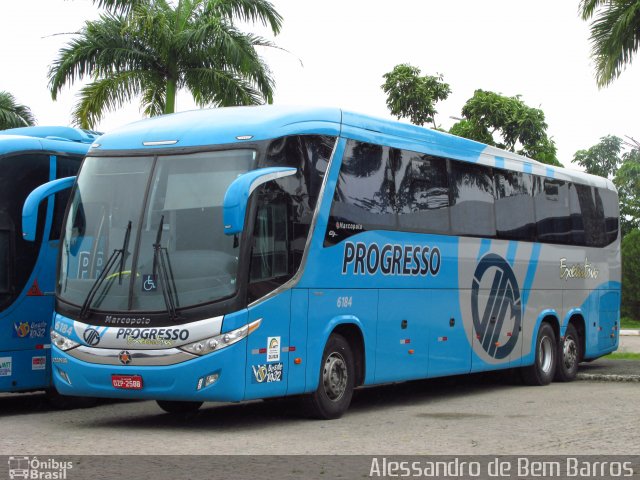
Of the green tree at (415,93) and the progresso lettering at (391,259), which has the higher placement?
the green tree at (415,93)

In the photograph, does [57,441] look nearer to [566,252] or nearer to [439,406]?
[439,406]

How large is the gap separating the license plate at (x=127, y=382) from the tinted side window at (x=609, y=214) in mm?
11918

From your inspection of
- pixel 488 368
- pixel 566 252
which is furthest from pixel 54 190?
pixel 566 252

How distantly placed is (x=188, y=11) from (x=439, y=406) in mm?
15353

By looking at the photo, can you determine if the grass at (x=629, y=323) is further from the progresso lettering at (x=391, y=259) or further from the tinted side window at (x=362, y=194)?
the tinted side window at (x=362, y=194)

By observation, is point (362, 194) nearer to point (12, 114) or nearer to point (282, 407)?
point (282, 407)

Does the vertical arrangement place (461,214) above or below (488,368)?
above

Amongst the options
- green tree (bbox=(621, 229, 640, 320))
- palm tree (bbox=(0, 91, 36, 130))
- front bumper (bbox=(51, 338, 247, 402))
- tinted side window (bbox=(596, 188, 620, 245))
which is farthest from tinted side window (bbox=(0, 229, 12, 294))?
green tree (bbox=(621, 229, 640, 320))

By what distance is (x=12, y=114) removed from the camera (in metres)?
40.8

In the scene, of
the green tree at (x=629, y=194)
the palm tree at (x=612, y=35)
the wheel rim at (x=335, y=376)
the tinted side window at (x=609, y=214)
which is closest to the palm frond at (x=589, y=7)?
the palm tree at (x=612, y=35)

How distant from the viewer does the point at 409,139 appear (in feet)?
48.3

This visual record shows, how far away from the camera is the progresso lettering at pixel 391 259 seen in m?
13.3

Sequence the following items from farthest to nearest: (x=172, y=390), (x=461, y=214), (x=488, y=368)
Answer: (x=488, y=368) < (x=461, y=214) < (x=172, y=390)

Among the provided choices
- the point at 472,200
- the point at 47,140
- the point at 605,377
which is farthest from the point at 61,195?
the point at 605,377
